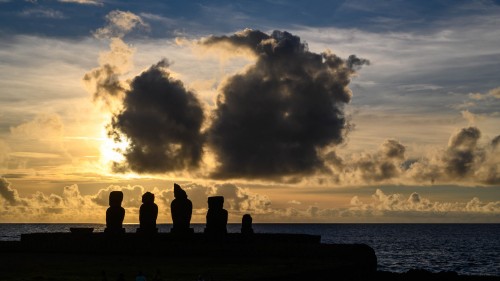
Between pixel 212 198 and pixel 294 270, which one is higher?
pixel 212 198

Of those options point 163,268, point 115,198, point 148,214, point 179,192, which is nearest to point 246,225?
point 179,192

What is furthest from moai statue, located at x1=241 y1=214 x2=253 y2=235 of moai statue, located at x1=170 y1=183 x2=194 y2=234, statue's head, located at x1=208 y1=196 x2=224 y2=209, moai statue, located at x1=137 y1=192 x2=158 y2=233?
moai statue, located at x1=137 y1=192 x2=158 y2=233

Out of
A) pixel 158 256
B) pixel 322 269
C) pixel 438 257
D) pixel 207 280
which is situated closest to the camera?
pixel 207 280

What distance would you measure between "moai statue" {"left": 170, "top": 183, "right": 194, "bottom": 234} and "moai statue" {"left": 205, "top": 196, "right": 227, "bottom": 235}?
1506 millimetres

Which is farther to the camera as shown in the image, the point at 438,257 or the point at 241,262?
the point at 438,257

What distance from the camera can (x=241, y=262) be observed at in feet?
125

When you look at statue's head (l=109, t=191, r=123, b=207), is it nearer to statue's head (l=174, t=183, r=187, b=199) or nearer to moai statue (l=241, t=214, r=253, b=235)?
statue's head (l=174, t=183, r=187, b=199)

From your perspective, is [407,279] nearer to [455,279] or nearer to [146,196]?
[455,279]

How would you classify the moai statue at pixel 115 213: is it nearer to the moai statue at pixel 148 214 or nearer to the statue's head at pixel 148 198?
the moai statue at pixel 148 214

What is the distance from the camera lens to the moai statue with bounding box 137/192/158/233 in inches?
2030

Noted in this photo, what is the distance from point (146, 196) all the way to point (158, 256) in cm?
919

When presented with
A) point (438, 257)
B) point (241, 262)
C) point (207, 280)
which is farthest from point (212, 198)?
point (438, 257)

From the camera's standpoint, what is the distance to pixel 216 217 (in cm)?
5022

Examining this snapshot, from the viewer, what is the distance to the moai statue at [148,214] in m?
51.6
